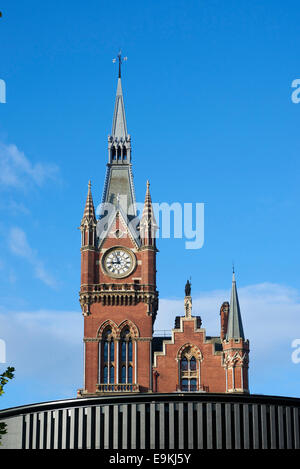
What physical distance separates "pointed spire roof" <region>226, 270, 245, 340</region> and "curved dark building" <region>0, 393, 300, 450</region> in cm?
1290

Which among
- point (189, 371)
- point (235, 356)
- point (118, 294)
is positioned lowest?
point (189, 371)

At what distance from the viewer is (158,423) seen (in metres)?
95.1

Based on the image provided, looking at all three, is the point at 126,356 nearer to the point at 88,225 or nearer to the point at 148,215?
the point at 88,225

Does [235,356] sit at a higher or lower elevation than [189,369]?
higher

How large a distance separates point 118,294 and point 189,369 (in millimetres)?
10072

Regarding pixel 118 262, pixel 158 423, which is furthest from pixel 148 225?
pixel 158 423

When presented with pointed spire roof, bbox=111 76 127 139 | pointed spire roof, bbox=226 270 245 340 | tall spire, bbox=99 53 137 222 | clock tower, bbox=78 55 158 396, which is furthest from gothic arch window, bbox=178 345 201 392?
pointed spire roof, bbox=111 76 127 139

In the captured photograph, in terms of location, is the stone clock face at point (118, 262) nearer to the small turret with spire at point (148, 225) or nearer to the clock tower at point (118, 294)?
the clock tower at point (118, 294)

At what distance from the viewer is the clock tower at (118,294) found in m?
108

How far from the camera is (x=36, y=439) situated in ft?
314
